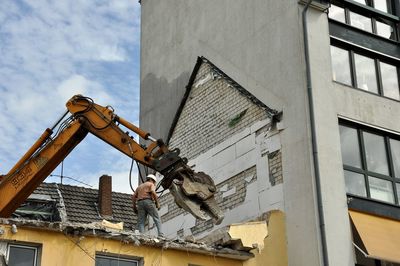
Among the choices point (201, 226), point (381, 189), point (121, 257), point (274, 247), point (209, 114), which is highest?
point (209, 114)

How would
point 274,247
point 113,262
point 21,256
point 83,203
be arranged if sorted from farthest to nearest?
point 83,203 < point 274,247 < point 113,262 < point 21,256

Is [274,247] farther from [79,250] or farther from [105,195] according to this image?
[105,195]

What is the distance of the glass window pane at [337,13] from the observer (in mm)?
20955

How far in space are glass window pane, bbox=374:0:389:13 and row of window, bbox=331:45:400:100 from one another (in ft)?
5.71

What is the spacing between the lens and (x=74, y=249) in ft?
52.2

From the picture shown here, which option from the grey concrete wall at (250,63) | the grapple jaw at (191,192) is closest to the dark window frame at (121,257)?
the grapple jaw at (191,192)

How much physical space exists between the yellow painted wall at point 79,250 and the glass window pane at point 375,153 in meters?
5.65

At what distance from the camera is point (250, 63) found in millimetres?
21734

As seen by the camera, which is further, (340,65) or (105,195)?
(105,195)

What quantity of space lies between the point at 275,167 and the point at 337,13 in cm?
472

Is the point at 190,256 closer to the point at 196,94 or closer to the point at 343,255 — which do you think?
the point at 343,255

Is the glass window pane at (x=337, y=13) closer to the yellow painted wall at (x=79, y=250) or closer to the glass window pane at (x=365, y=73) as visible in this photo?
the glass window pane at (x=365, y=73)

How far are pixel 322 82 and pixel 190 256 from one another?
5.65 metres

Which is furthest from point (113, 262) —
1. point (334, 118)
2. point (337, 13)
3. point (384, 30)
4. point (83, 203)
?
point (83, 203)
